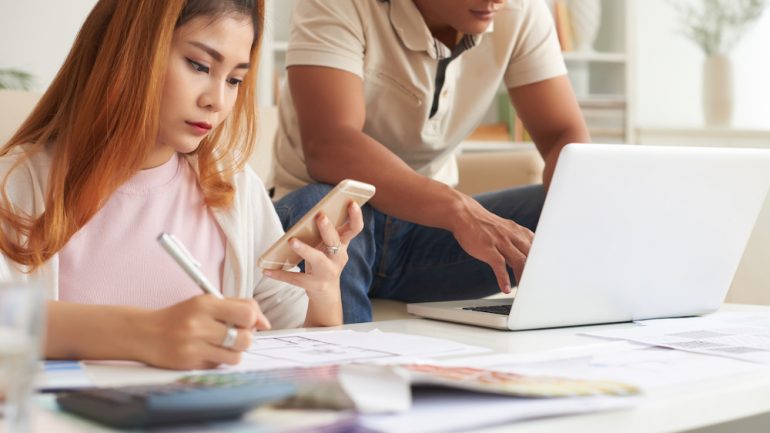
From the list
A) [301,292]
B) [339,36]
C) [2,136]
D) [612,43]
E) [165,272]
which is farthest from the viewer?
[612,43]

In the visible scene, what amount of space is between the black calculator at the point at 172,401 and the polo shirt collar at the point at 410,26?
1264 mm

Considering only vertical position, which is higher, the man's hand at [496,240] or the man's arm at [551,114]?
the man's arm at [551,114]

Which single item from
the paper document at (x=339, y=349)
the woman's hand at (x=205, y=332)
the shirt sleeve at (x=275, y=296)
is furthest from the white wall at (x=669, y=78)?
the woman's hand at (x=205, y=332)

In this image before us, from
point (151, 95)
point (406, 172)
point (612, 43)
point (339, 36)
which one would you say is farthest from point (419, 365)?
point (612, 43)

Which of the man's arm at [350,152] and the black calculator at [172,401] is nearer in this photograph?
the black calculator at [172,401]

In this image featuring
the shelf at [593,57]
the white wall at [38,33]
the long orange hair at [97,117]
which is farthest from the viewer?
the shelf at [593,57]

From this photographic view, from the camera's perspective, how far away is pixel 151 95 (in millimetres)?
1211

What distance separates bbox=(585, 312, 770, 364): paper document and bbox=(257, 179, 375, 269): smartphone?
318mm

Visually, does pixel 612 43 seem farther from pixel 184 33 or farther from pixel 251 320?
pixel 251 320

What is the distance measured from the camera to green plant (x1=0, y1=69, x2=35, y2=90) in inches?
125

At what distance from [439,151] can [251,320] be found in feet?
3.94

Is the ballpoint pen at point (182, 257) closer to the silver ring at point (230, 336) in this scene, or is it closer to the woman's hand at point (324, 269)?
the silver ring at point (230, 336)

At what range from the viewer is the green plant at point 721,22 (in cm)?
365

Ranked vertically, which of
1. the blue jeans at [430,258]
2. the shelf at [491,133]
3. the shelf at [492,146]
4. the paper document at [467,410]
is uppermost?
the paper document at [467,410]
